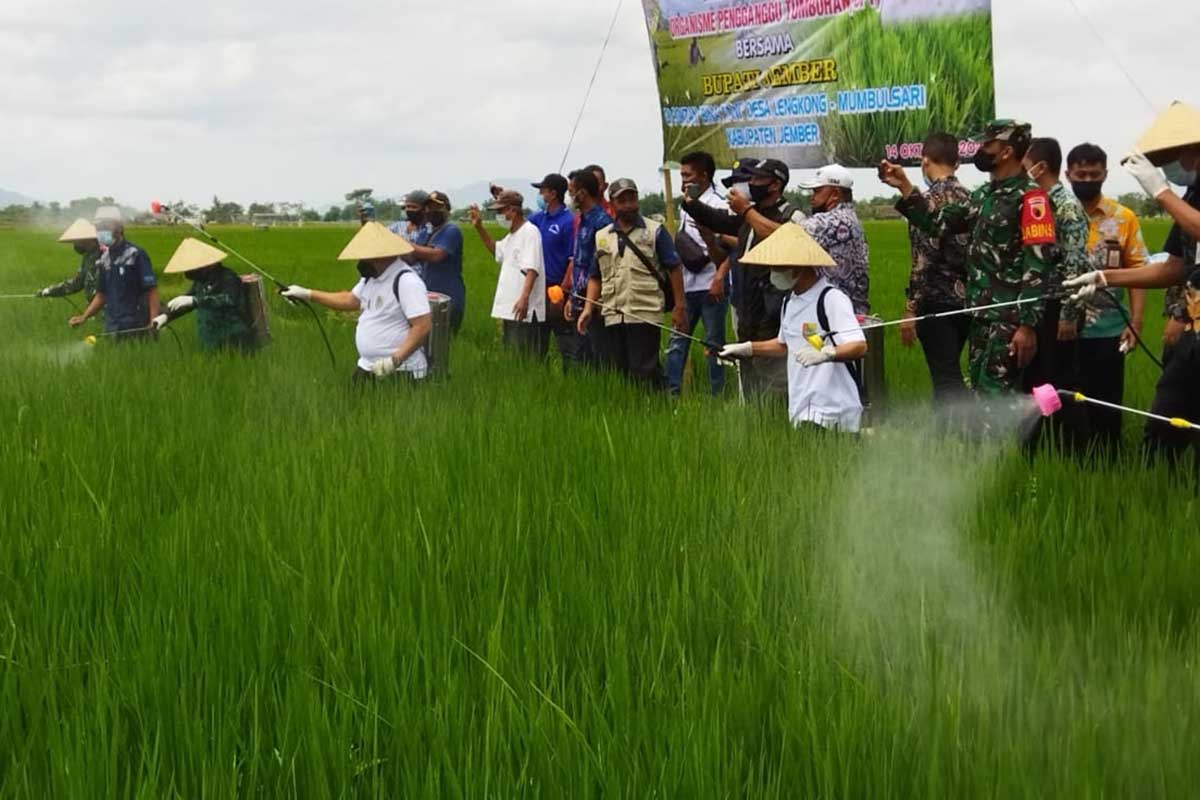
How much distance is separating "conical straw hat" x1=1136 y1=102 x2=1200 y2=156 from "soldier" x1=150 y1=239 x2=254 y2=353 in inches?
209

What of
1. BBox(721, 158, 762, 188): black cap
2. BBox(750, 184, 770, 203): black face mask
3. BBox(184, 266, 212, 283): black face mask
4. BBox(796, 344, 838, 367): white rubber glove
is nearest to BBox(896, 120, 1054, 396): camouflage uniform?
BBox(796, 344, 838, 367): white rubber glove

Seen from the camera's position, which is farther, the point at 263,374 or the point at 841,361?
the point at 263,374

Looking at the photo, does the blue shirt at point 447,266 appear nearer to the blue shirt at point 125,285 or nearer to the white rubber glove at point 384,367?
the blue shirt at point 125,285

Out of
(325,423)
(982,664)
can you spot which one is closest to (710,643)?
(982,664)

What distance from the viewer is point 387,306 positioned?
6.13m

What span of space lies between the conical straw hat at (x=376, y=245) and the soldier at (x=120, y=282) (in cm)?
297

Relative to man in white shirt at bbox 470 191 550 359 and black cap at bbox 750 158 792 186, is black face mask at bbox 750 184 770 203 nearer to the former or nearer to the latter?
black cap at bbox 750 158 792 186

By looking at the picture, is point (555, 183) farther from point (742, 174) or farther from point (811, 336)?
point (811, 336)

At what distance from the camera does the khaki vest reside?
6.91 m

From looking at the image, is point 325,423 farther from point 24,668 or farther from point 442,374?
point 24,668

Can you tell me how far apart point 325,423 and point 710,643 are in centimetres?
326

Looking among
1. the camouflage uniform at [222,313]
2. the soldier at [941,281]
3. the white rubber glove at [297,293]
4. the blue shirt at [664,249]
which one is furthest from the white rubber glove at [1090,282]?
the camouflage uniform at [222,313]

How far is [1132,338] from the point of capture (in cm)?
598

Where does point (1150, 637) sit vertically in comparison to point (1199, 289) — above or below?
below
